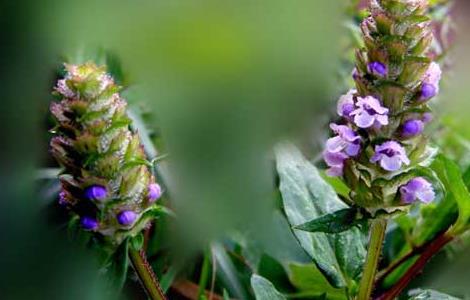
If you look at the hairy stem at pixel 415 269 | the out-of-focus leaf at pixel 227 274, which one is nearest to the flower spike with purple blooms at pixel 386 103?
the hairy stem at pixel 415 269

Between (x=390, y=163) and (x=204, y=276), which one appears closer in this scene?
(x=390, y=163)

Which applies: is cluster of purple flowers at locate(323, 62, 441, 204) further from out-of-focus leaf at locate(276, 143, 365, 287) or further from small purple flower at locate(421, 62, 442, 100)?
out-of-focus leaf at locate(276, 143, 365, 287)

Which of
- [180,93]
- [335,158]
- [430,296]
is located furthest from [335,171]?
[180,93]

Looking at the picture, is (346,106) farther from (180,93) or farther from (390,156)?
(180,93)

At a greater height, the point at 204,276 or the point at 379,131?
the point at 379,131

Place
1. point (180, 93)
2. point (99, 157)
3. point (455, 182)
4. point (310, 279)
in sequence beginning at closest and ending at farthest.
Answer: point (180, 93)
point (99, 157)
point (455, 182)
point (310, 279)

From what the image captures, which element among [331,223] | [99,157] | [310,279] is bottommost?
[310,279]

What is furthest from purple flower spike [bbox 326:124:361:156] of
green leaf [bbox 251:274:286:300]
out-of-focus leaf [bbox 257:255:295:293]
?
out-of-focus leaf [bbox 257:255:295:293]

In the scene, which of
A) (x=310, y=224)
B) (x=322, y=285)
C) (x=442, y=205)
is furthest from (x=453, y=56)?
(x=310, y=224)
